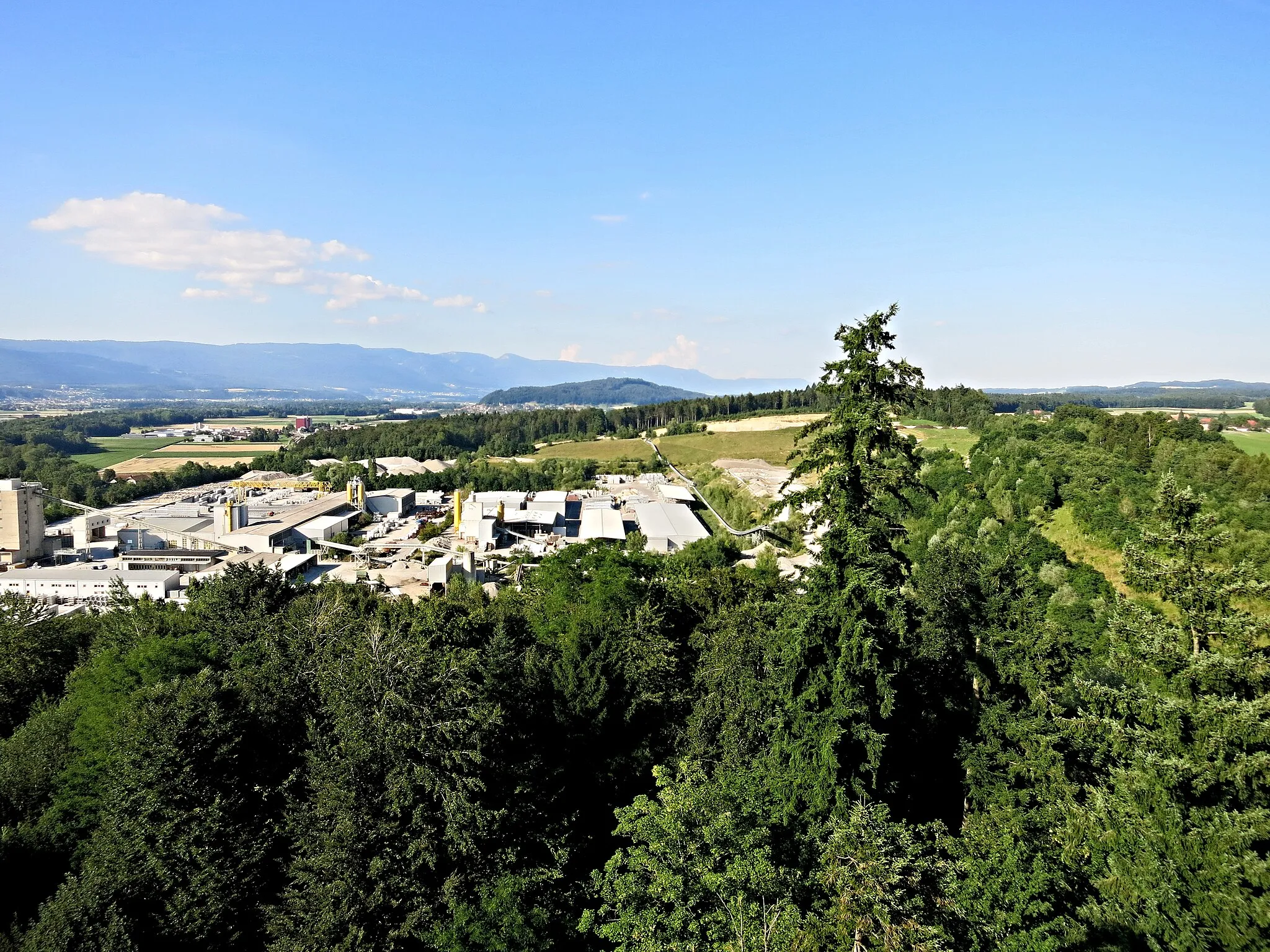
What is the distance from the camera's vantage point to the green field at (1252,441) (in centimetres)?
4650

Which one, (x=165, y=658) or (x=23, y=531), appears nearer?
(x=165, y=658)

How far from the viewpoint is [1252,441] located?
53.2m

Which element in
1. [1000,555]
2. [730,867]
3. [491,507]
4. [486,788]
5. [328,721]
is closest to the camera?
[730,867]

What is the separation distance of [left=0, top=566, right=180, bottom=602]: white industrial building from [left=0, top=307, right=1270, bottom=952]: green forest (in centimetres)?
2154

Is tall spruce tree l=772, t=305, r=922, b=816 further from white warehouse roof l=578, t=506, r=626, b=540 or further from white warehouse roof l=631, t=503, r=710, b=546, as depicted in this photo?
white warehouse roof l=578, t=506, r=626, b=540

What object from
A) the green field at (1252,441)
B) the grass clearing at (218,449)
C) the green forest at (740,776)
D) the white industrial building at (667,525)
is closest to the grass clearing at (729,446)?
the white industrial building at (667,525)

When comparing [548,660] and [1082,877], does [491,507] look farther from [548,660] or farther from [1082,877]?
[1082,877]

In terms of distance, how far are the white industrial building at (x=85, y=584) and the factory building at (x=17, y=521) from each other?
23.9ft

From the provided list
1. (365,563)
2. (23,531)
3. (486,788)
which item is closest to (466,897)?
(486,788)

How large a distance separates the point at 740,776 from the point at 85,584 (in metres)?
39.4

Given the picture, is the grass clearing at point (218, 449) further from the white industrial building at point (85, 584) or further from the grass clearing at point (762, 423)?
the white industrial building at point (85, 584)

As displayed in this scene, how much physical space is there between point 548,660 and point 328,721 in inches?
228

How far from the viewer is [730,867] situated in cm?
782

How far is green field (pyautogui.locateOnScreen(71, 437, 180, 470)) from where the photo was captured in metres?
97.3
